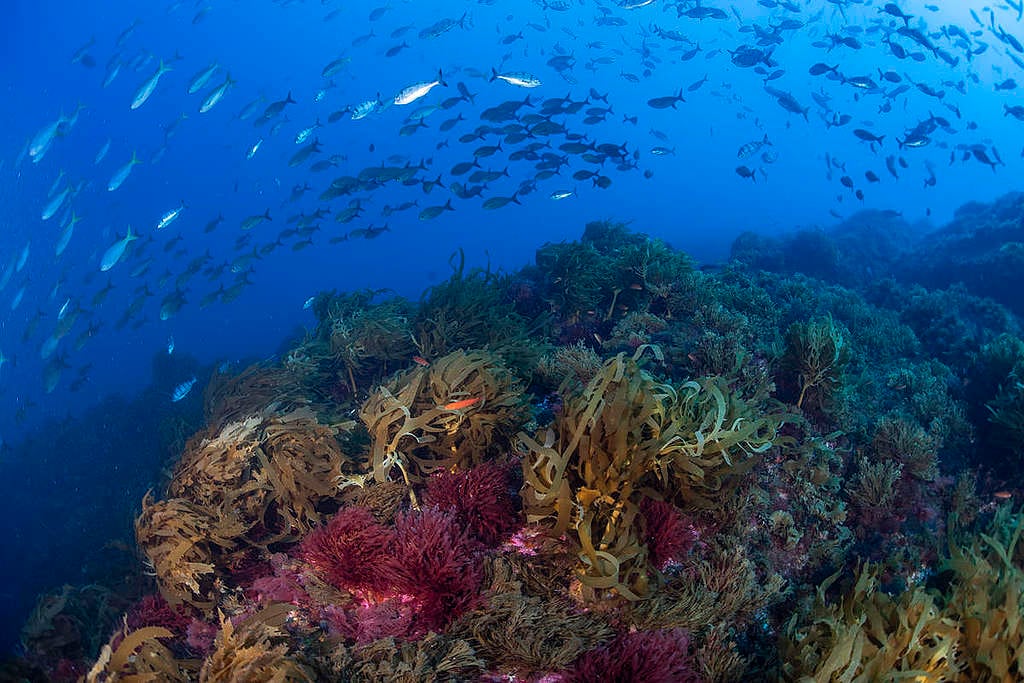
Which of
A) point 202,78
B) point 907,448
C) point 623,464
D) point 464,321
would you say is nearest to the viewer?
point 623,464

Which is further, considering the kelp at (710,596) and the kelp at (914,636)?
the kelp at (710,596)

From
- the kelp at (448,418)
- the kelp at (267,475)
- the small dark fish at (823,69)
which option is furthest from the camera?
the small dark fish at (823,69)

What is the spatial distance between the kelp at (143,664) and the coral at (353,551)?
877 mm

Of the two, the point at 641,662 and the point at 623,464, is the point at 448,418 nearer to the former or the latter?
the point at 623,464

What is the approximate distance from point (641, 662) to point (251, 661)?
208 centimetres

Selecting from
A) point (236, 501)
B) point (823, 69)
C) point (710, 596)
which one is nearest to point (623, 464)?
point (710, 596)

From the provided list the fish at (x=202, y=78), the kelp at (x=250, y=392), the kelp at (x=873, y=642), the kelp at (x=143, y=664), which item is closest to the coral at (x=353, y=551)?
the kelp at (x=143, y=664)

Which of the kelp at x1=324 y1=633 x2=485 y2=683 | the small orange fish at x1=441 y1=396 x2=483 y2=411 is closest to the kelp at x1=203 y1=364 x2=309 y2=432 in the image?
the small orange fish at x1=441 y1=396 x2=483 y2=411

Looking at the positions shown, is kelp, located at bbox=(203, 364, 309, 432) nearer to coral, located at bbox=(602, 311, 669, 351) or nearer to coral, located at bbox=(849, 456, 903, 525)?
coral, located at bbox=(602, 311, 669, 351)

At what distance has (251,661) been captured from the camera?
263 centimetres

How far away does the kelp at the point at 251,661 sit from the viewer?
2.62 metres

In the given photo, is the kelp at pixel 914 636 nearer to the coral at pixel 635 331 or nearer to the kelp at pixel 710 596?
the kelp at pixel 710 596

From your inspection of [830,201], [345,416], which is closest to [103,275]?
[345,416]

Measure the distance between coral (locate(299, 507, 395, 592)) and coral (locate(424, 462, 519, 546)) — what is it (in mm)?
497
